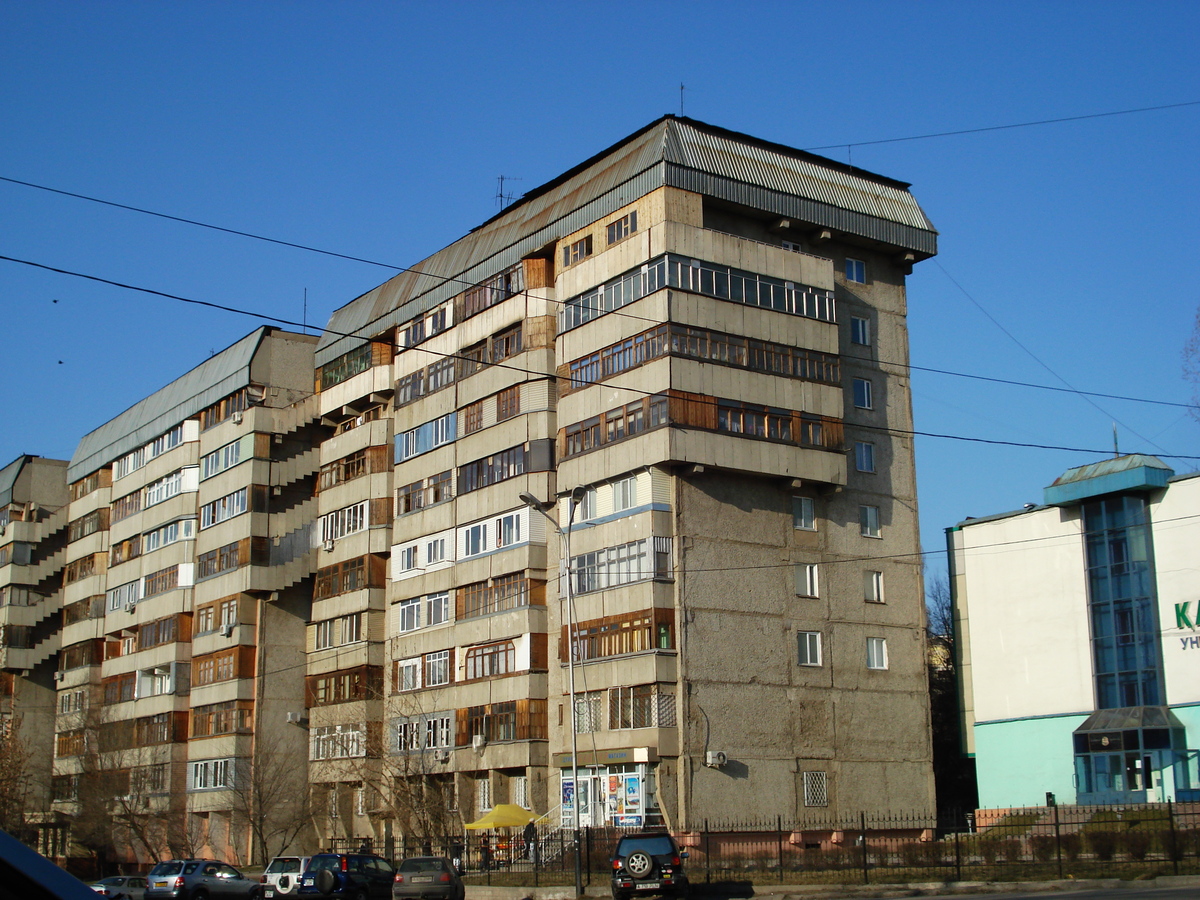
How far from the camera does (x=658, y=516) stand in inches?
1863

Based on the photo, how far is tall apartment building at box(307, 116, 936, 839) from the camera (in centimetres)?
4719

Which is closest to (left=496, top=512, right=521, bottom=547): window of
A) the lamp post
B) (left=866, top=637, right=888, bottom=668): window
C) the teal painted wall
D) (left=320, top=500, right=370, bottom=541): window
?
the lamp post

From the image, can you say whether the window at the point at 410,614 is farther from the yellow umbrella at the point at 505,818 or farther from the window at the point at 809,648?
the window at the point at 809,648

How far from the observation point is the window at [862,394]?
181 ft

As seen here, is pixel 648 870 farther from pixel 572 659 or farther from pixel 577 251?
pixel 577 251

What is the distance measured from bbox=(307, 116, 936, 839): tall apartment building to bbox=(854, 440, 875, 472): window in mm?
149

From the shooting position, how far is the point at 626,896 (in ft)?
102

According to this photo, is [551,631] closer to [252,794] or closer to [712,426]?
[712,426]

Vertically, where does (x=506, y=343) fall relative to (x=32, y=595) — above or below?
above

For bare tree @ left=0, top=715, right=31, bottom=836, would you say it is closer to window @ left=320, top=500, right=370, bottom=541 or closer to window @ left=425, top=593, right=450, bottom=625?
window @ left=320, top=500, right=370, bottom=541

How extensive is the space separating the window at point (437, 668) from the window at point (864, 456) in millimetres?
18944

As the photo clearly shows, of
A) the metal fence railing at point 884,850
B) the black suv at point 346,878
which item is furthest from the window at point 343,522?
the black suv at point 346,878

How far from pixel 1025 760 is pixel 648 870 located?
97.3ft

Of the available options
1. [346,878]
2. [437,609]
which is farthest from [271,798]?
[346,878]
